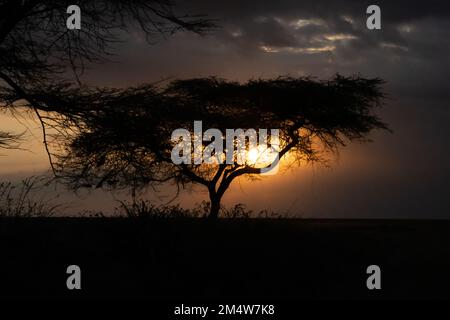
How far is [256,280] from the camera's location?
25.4ft

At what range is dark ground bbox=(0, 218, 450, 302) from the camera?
287 inches

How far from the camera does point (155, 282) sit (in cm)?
743

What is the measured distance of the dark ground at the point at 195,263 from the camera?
730cm

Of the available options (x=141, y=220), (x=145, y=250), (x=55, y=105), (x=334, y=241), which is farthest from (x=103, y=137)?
(x=334, y=241)

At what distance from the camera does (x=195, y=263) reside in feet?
26.3

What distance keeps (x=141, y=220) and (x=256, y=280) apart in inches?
89.2
